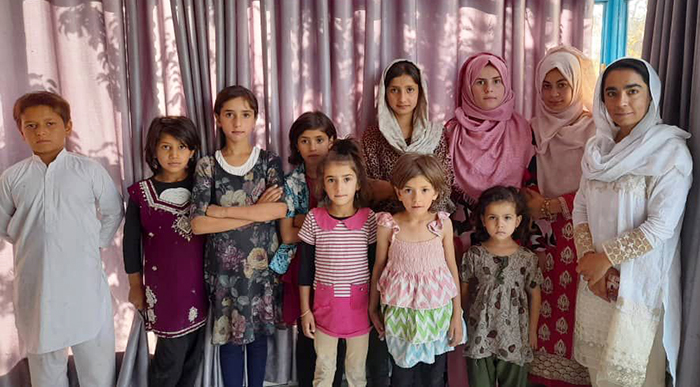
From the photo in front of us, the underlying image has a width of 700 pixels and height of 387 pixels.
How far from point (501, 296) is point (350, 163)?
0.86 meters

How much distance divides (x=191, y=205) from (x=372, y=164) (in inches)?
33.2

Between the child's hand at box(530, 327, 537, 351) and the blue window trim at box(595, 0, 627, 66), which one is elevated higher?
the blue window trim at box(595, 0, 627, 66)

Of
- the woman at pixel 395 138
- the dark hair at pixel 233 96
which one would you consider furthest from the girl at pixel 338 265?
the dark hair at pixel 233 96

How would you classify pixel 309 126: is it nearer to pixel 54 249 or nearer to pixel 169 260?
pixel 169 260

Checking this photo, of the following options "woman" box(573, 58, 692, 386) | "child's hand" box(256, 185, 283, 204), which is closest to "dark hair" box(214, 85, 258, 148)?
"child's hand" box(256, 185, 283, 204)

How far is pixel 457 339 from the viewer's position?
6.33 ft

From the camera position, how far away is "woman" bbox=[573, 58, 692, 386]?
1715 millimetres

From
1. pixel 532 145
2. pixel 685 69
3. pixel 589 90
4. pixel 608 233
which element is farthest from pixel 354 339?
pixel 685 69

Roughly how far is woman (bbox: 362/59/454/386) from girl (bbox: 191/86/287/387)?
48 centimetres

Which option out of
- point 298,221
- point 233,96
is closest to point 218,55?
point 233,96

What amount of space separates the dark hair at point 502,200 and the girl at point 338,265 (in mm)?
481

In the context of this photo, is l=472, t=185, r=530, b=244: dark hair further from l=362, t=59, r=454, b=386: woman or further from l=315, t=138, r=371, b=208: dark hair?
l=315, t=138, r=371, b=208: dark hair

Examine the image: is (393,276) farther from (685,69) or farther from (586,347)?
(685,69)

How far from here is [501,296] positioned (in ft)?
6.51
